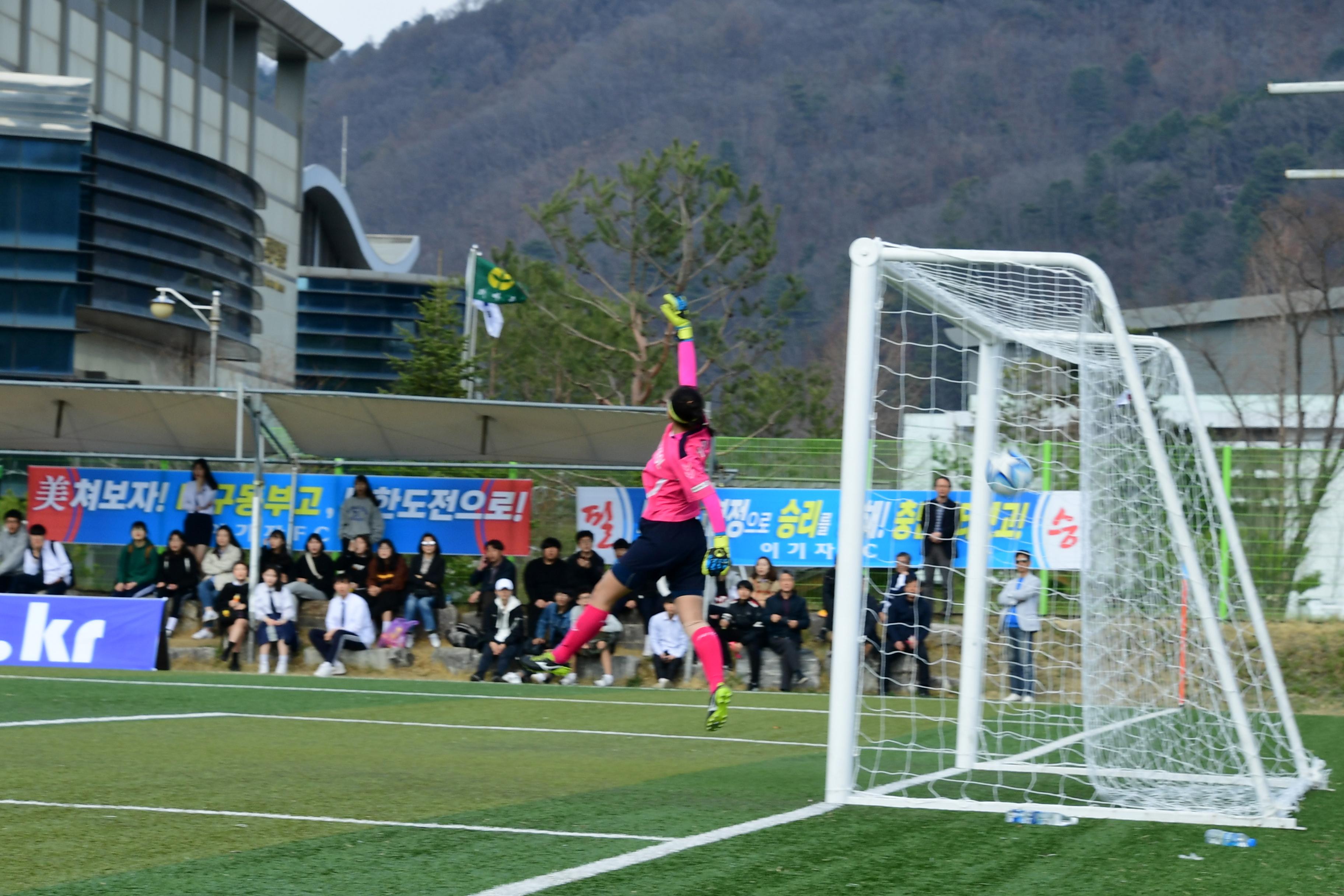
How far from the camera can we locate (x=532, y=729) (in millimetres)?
10461

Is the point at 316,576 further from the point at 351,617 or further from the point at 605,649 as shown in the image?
the point at 605,649

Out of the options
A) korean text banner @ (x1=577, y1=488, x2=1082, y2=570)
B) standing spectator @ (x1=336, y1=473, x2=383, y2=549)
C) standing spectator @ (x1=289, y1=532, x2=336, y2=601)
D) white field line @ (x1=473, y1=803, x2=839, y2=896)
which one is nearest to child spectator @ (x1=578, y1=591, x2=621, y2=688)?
korean text banner @ (x1=577, y1=488, x2=1082, y2=570)

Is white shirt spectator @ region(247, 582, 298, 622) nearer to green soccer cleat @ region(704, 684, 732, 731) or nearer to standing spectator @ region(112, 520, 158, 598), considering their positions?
standing spectator @ region(112, 520, 158, 598)

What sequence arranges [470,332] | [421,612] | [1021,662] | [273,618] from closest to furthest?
[1021,662]
[273,618]
[421,612]
[470,332]

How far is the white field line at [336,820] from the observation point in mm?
5426

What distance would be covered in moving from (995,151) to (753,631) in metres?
135

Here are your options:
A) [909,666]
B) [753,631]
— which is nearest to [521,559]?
[753,631]

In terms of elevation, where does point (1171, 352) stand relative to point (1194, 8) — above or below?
below

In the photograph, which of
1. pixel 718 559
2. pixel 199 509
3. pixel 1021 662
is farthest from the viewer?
pixel 199 509

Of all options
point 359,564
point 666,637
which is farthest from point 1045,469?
point 359,564

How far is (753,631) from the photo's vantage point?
16734 millimetres

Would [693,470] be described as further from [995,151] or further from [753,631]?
[995,151]

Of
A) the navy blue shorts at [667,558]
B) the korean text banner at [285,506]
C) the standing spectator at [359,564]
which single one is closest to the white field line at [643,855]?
the navy blue shorts at [667,558]

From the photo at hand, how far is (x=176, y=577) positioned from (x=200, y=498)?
1.12 meters
